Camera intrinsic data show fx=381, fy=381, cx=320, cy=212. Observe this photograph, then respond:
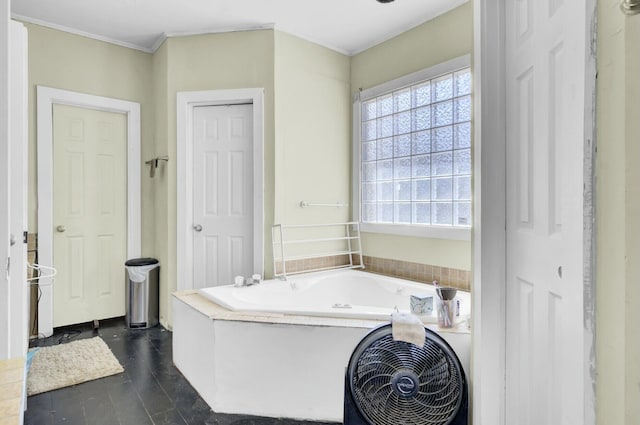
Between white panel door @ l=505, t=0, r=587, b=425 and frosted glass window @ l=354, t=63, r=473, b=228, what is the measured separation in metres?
1.15

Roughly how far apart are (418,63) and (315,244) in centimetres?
168

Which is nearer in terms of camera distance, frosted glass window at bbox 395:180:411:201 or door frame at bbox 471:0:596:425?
door frame at bbox 471:0:596:425

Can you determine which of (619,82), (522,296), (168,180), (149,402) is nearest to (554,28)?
(619,82)

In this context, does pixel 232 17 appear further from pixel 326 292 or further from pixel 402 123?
pixel 326 292

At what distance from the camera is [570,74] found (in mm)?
902

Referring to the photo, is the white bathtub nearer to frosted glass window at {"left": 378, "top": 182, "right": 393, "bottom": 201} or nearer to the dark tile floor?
the dark tile floor

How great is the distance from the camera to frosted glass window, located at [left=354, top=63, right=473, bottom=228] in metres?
2.65

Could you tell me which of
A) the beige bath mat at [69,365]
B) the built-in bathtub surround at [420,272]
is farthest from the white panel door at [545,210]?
the beige bath mat at [69,365]

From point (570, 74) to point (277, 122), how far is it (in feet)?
7.82

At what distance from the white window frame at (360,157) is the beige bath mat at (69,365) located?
7.13ft

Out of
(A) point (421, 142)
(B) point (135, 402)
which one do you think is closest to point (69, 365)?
(B) point (135, 402)

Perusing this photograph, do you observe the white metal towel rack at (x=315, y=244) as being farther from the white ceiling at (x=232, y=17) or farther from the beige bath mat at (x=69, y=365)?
the white ceiling at (x=232, y=17)

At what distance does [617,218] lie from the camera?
0.75 meters

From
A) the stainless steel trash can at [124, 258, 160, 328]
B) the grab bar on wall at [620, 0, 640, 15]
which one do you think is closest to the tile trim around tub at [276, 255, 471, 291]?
the stainless steel trash can at [124, 258, 160, 328]
